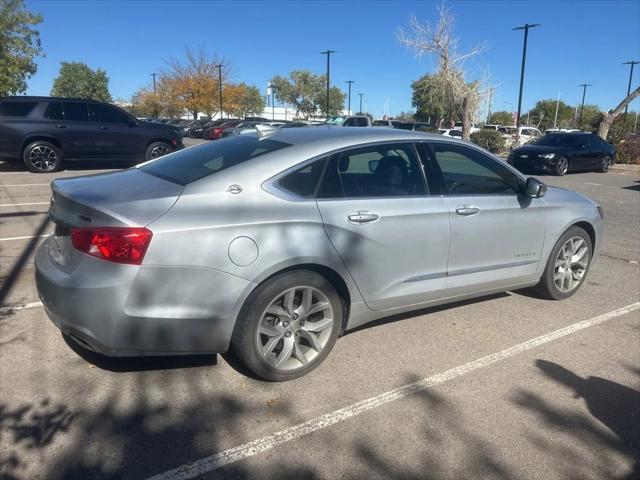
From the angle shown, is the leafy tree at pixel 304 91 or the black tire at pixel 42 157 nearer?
the black tire at pixel 42 157

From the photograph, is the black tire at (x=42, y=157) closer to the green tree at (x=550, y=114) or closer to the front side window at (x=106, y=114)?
the front side window at (x=106, y=114)

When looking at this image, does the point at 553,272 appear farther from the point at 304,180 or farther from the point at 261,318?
the point at 261,318

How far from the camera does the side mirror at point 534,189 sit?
4363 mm

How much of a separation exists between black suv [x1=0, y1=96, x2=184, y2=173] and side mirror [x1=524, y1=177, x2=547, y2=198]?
37.7 feet

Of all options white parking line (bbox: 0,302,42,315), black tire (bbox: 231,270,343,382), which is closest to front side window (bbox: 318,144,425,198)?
black tire (bbox: 231,270,343,382)

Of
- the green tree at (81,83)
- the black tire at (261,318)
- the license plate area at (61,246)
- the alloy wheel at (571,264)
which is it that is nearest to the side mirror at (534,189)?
the alloy wheel at (571,264)

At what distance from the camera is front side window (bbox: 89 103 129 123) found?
13.3 meters

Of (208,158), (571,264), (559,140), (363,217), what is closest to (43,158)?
(208,158)

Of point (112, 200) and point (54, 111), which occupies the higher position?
point (54, 111)

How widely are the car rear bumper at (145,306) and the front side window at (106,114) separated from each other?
11.6m

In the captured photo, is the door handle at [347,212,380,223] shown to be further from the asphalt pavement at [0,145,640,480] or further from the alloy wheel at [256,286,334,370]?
the asphalt pavement at [0,145,640,480]

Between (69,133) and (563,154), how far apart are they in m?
15.0

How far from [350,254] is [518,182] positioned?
1.93 metres

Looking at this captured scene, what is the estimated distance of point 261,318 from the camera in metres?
3.13
